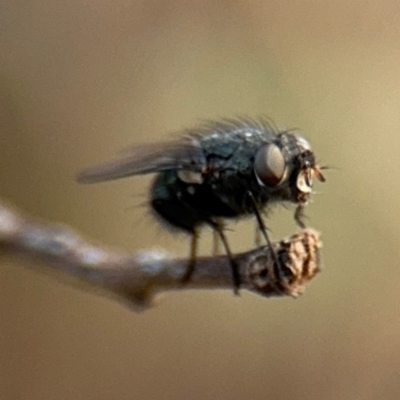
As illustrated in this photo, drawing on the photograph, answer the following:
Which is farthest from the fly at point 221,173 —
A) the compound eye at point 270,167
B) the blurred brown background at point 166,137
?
the blurred brown background at point 166,137

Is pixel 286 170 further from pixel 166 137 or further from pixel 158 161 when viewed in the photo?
pixel 166 137

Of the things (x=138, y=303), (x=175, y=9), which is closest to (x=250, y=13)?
(x=175, y=9)

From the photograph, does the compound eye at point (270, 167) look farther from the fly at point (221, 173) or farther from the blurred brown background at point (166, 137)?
the blurred brown background at point (166, 137)

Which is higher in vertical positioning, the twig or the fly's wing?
the fly's wing

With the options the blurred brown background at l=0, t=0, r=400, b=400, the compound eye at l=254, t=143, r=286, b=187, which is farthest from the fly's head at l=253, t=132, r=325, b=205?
the blurred brown background at l=0, t=0, r=400, b=400

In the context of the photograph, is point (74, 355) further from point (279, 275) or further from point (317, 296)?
point (279, 275)

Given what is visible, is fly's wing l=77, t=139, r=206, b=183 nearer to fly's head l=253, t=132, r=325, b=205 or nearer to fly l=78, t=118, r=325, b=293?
fly l=78, t=118, r=325, b=293

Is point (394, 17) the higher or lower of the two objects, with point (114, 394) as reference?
higher
